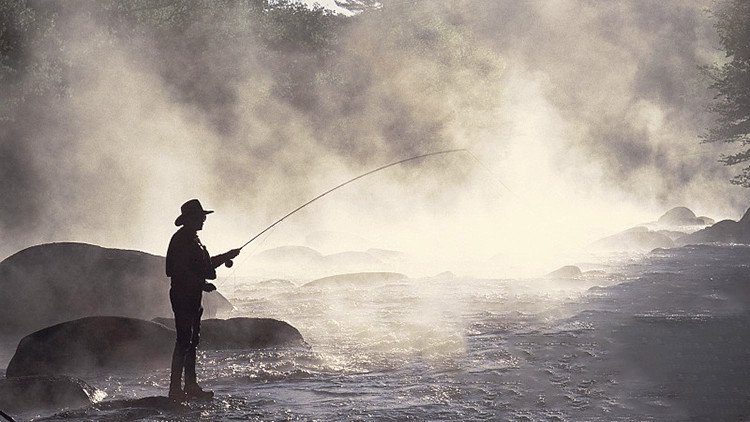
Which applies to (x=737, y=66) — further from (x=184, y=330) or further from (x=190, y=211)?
(x=184, y=330)

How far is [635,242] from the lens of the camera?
39.5 metres

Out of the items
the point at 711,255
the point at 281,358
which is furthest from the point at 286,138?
the point at 281,358

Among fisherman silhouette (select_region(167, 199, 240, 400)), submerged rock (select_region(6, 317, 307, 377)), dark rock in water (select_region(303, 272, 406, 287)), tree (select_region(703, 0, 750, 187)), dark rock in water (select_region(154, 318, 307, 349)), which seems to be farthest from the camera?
tree (select_region(703, 0, 750, 187))

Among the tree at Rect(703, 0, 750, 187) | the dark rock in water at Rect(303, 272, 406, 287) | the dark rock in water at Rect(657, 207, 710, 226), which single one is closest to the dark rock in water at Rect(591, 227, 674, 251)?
the tree at Rect(703, 0, 750, 187)

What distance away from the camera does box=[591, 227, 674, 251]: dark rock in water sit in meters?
38.5

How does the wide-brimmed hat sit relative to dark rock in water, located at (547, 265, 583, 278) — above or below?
below

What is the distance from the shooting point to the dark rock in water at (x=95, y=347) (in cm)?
1162

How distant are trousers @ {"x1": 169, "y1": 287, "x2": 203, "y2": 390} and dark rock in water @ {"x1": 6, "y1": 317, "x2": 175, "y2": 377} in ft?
8.07

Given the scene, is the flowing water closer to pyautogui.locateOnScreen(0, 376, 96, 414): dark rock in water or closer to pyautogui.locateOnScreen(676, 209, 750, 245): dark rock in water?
pyautogui.locateOnScreen(0, 376, 96, 414): dark rock in water

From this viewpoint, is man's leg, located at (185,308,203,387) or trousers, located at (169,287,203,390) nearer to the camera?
trousers, located at (169,287,203,390)

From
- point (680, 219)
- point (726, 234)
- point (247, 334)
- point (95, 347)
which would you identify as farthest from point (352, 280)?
point (680, 219)

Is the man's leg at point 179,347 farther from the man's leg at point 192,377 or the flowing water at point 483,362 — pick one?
the flowing water at point 483,362

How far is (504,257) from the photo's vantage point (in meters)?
35.3

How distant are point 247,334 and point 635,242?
2967cm
